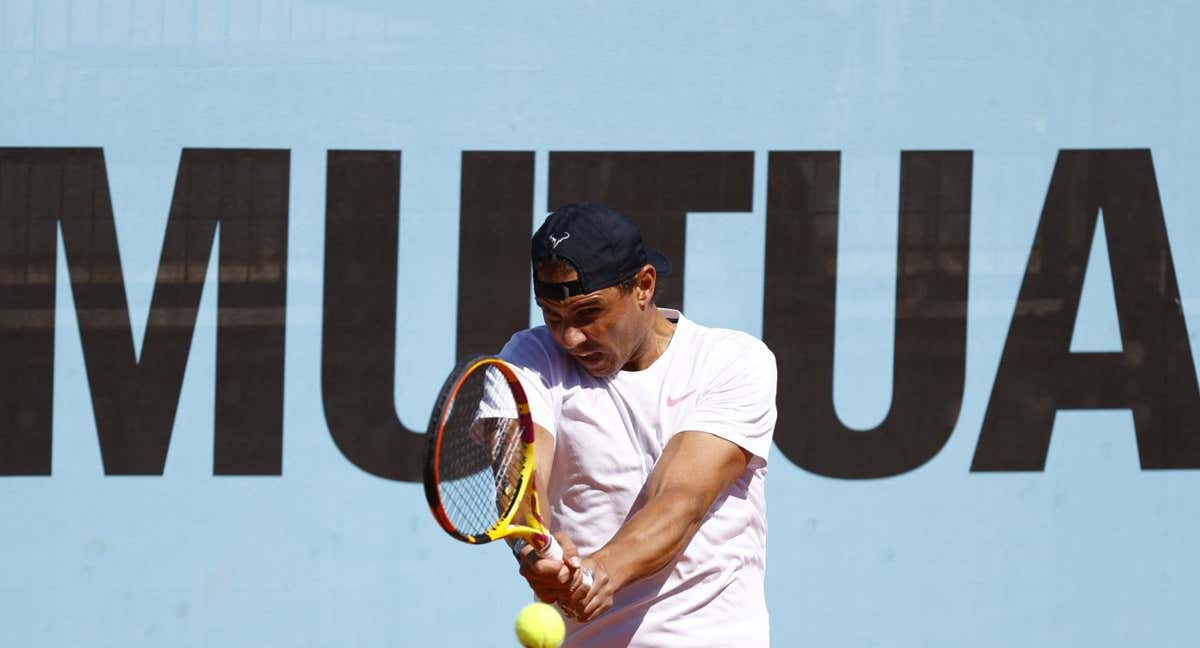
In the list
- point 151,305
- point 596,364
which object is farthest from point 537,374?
point 151,305

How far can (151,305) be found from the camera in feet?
12.7

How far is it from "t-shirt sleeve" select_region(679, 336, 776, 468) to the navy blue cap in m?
0.23

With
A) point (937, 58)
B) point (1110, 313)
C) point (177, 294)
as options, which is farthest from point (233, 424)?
point (1110, 313)

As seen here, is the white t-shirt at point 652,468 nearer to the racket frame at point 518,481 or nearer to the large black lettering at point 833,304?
the racket frame at point 518,481

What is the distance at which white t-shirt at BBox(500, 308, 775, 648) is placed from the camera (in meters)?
2.30

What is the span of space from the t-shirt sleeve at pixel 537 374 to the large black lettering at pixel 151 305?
1.62m

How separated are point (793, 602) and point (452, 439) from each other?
6.03 feet

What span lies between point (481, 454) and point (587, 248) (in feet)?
1.32

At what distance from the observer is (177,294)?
3.88 meters

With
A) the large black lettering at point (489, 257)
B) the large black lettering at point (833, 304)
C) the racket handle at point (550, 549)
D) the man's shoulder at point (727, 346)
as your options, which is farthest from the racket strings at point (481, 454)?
the large black lettering at point (833, 304)

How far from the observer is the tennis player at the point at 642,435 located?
7.25 feet

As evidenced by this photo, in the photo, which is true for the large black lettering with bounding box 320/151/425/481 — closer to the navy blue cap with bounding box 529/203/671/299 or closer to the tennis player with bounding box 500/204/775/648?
the tennis player with bounding box 500/204/775/648

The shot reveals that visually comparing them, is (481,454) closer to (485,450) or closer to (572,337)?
(485,450)

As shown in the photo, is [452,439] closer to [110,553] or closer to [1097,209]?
[110,553]
